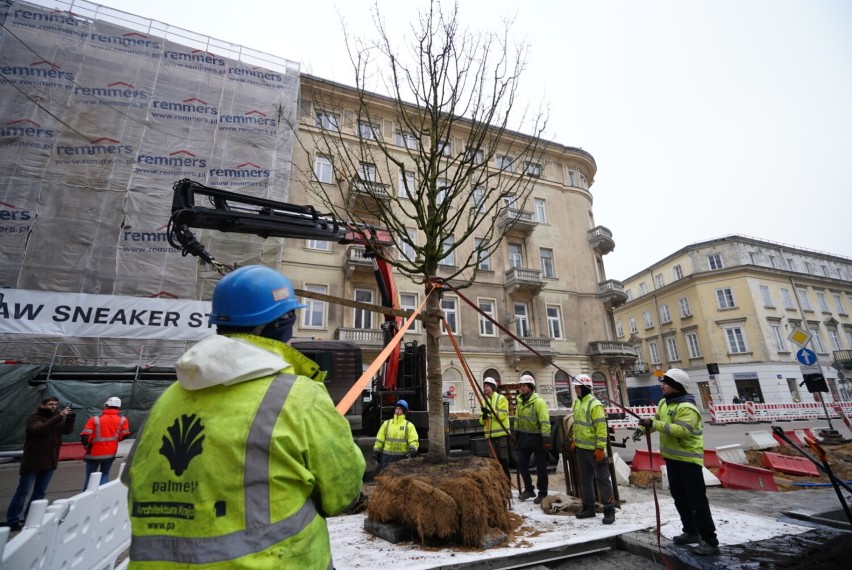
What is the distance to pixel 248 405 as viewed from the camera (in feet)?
4.05

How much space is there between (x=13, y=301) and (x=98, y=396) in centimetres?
355

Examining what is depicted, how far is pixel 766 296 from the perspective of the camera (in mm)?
32594

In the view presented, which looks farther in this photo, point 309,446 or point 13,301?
point 13,301

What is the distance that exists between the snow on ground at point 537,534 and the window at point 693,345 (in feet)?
113

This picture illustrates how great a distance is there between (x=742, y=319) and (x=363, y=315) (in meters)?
31.2

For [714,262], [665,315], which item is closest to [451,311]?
[665,315]

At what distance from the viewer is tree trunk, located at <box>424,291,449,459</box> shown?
473 centimetres

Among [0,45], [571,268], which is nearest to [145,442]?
[0,45]

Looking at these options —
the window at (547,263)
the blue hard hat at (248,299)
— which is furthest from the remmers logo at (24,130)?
the window at (547,263)

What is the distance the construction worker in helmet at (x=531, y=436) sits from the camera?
597 cm

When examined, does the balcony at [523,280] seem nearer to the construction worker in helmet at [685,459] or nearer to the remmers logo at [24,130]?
the construction worker in helmet at [685,459]

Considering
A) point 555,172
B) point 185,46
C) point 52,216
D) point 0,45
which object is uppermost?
point 555,172

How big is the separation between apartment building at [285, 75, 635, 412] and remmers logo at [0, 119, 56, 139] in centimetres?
864

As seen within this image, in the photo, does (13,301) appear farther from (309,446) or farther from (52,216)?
(309,446)
